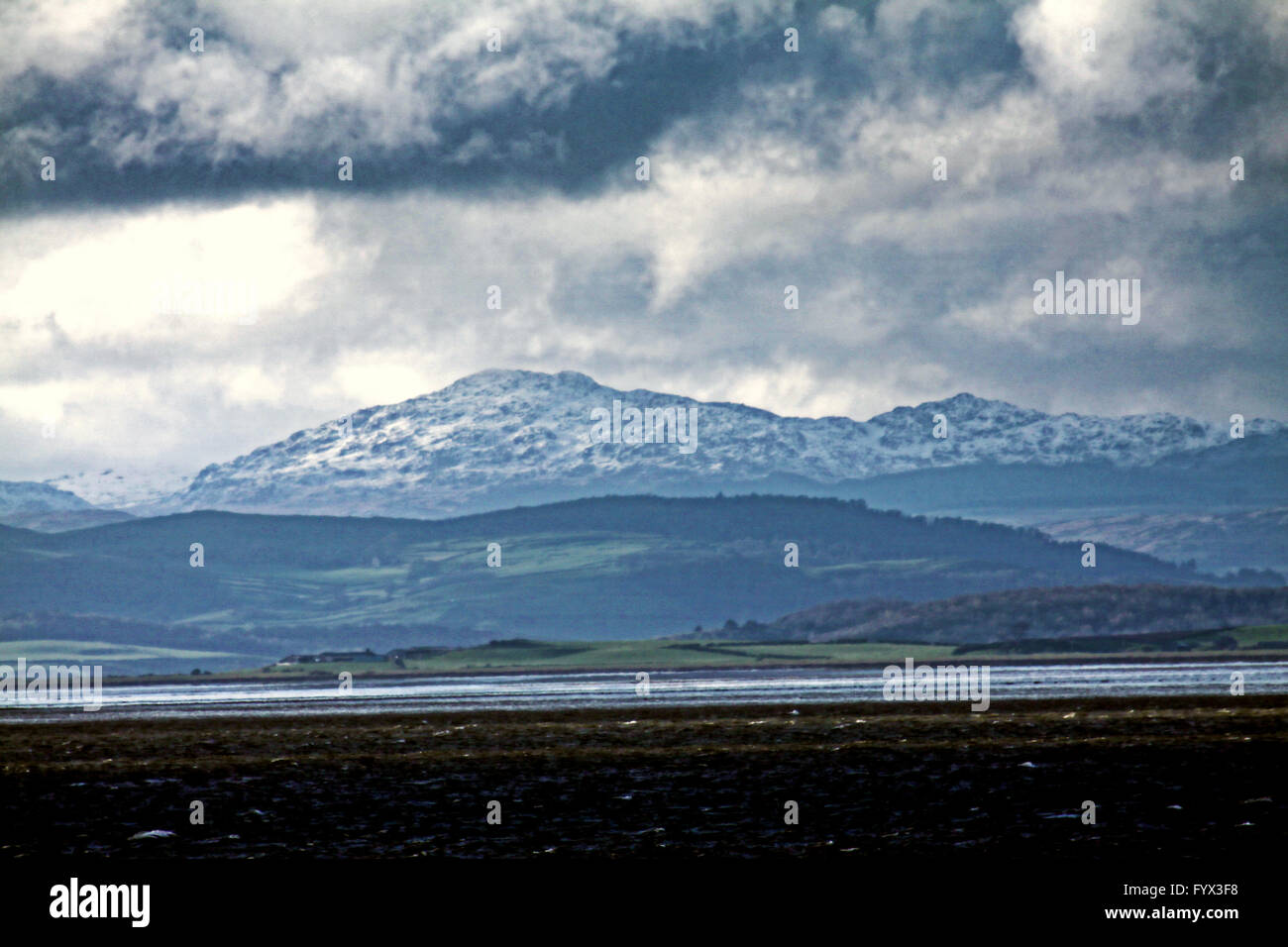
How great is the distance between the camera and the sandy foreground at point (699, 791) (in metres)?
38.8

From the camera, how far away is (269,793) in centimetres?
5141

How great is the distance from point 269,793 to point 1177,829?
2703 cm

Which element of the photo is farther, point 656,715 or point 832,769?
point 656,715

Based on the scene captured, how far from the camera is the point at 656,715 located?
94625 mm

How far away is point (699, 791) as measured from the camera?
48.0m

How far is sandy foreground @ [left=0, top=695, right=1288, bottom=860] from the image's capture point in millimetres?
38750
